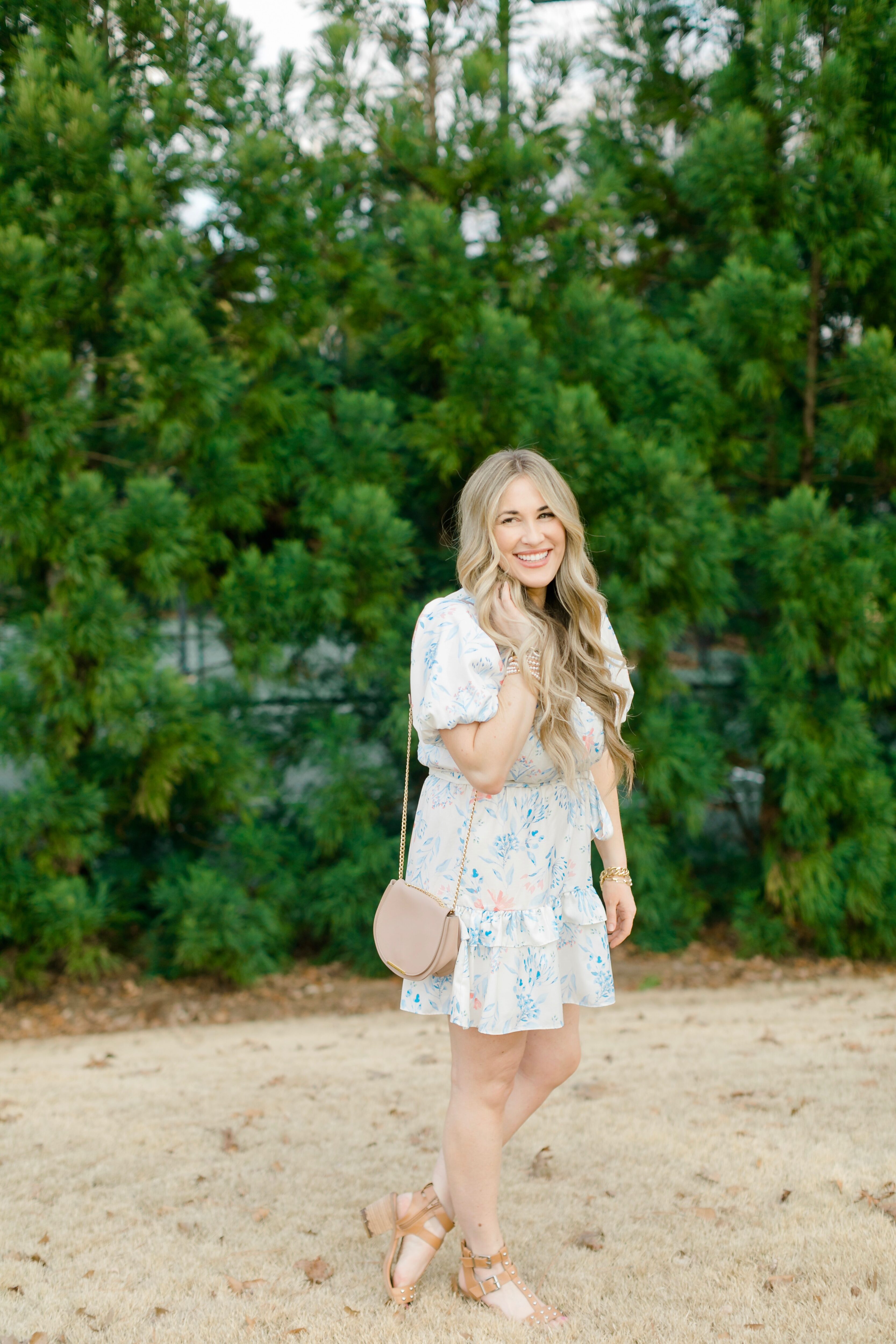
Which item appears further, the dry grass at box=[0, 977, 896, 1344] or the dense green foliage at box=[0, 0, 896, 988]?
the dense green foliage at box=[0, 0, 896, 988]

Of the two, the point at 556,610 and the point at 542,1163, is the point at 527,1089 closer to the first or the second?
the point at 542,1163

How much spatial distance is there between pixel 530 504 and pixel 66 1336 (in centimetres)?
197

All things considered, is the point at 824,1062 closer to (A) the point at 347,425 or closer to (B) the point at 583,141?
(A) the point at 347,425

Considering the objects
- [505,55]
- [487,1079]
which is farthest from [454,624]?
[505,55]

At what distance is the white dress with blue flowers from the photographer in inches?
84.6

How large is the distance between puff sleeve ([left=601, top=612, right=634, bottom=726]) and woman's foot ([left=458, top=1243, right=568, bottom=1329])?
118 centimetres

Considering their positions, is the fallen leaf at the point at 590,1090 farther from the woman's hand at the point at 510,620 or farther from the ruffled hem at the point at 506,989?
the woman's hand at the point at 510,620

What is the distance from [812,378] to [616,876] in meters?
4.56

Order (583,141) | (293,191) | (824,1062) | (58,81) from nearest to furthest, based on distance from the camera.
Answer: (824,1062), (58,81), (293,191), (583,141)

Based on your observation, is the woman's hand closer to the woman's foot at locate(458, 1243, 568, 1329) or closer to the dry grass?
the woman's foot at locate(458, 1243, 568, 1329)

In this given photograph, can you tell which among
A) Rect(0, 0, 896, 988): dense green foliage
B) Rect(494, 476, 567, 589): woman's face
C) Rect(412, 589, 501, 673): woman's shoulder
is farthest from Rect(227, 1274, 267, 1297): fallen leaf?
Rect(0, 0, 896, 988): dense green foliage

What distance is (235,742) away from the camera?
5539 mm

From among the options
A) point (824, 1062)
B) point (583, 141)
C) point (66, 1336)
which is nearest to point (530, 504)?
point (66, 1336)

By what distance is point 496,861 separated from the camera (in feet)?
7.30
